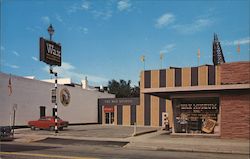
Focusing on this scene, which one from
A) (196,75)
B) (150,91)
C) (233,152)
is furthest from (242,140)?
(196,75)

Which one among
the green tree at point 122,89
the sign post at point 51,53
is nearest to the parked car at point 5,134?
the sign post at point 51,53

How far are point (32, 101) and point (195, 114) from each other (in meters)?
19.5

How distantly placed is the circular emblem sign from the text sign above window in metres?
16.8

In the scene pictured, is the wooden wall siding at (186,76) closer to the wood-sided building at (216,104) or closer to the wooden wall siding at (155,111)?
the wooden wall siding at (155,111)

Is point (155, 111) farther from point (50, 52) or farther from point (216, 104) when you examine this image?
point (50, 52)

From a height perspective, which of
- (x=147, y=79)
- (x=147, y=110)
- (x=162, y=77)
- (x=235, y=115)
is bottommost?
(x=147, y=110)

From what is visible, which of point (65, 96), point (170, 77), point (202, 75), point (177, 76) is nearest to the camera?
point (202, 75)

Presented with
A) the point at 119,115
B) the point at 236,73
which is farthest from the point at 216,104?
the point at 119,115

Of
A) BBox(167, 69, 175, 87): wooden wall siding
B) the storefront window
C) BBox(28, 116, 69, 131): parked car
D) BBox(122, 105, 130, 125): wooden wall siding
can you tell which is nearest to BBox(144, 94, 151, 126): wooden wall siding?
BBox(122, 105, 130, 125): wooden wall siding

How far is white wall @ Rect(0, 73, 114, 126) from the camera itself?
116ft

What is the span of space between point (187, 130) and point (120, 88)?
248 feet

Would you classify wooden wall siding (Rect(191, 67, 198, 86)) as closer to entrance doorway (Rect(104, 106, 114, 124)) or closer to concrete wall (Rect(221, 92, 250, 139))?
entrance doorway (Rect(104, 106, 114, 124))

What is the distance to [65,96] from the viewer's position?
47969mm

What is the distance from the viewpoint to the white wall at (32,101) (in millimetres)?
35375
